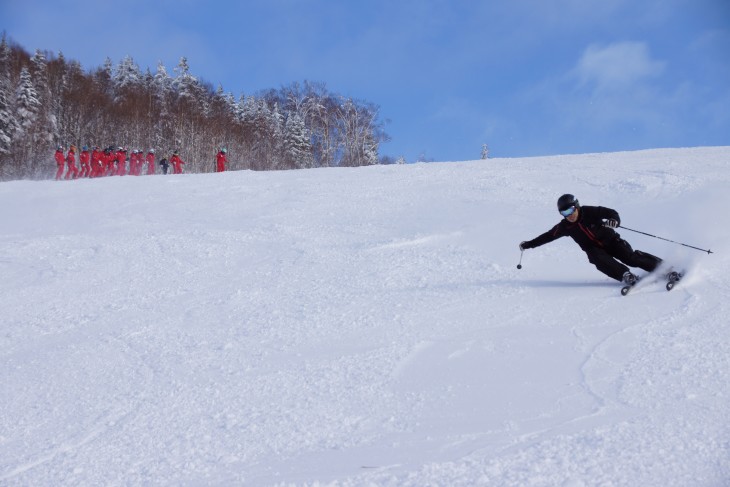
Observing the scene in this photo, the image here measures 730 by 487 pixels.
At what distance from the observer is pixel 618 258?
267 inches

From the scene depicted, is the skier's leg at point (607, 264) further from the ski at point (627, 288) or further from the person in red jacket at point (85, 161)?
the person in red jacket at point (85, 161)

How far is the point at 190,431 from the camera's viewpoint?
12.3 feet

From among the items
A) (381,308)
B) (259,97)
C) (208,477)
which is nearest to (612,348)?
(381,308)

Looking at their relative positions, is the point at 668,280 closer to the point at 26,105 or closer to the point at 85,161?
the point at 85,161

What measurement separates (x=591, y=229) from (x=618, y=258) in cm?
45

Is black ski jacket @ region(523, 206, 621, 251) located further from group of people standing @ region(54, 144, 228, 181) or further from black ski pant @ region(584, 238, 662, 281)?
group of people standing @ region(54, 144, 228, 181)

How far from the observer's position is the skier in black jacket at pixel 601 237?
6.50m

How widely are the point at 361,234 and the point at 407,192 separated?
12.5ft

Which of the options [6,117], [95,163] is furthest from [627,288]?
[6,117]

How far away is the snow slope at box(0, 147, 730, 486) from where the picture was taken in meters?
3.17

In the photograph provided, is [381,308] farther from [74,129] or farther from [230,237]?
[74,129]

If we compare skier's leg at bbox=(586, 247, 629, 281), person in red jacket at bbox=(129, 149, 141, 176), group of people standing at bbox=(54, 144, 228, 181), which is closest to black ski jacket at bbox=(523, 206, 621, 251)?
skier's leg at bbox=(586, 247, 629, 281)

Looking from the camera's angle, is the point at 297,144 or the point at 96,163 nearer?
the point at 96,163

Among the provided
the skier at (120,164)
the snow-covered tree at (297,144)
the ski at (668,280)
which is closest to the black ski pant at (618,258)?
the ski at (668,280)
